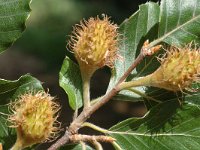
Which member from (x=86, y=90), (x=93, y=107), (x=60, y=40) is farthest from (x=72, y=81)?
(x=60, y=40)

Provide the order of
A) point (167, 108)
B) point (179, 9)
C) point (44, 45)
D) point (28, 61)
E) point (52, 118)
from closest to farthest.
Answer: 1. point (52, 118)
2. point (167, 108)
3. point (179, 9)
4. point (44, 45)
5. point (28, 61)

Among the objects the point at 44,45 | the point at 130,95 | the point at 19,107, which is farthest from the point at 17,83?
the point at 44,45

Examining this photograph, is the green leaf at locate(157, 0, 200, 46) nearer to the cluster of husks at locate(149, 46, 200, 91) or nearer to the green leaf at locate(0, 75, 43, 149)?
the cluster of husks at locate(149, 46, 200, 91)

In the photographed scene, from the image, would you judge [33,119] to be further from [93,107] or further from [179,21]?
[179,21]

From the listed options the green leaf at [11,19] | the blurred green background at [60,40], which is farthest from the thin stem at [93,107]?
the blurred green background at [60,40]

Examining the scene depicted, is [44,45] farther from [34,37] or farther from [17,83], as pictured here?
[17,83]

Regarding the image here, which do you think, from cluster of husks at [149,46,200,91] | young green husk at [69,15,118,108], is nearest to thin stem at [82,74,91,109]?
young green husk at [69,15,118,108]
